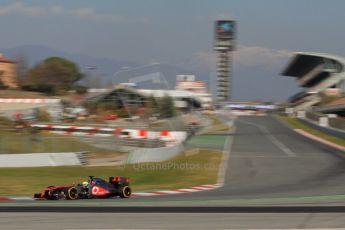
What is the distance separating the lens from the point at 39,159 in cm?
2112

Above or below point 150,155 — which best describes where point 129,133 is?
above

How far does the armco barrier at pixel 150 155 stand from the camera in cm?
2208

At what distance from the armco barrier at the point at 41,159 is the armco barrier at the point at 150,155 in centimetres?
198


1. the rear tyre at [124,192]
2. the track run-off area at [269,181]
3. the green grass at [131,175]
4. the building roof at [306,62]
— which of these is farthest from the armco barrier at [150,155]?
the building roof at [306,62]

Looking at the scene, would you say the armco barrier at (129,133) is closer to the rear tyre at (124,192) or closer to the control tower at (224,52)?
the rear tyre at (124,192)

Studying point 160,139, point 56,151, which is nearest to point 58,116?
point 160,139

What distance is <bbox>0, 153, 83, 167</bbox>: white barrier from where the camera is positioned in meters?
20.7

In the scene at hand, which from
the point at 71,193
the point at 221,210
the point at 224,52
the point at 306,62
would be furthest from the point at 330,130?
the point at 224,52

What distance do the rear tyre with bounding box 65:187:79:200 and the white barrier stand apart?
8579mm

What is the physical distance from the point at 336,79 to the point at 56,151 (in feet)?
379

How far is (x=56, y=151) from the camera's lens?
21.7 meters

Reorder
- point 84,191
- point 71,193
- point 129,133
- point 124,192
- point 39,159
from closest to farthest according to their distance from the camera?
point 71,193
point 84,191
point 124,192
point 39,159
point 129,133

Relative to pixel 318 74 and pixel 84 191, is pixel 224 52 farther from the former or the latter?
pixel 84 191

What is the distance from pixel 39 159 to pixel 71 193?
880 cm
